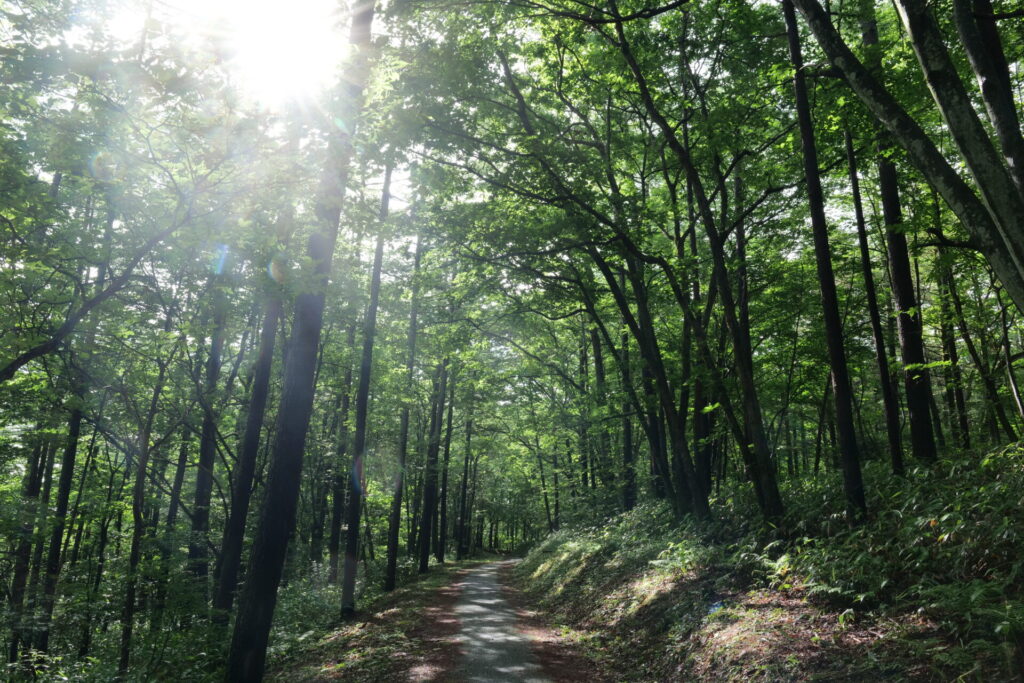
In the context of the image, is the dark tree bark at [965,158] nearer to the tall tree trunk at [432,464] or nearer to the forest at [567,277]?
the forest at [567,277]

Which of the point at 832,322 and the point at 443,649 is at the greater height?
the point at 832,322

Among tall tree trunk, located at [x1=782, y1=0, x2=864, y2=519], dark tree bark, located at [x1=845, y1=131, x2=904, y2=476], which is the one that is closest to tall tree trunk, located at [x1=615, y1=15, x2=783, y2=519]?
tall tree trunk, located at [x1=782, y1=0, x2=864, y2=519]

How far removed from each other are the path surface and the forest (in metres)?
0.23

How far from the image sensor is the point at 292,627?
514 inches

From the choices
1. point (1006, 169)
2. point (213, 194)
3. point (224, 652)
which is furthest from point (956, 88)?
point (224, 652)

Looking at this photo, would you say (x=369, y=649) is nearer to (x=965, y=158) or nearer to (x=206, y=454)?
(x=206, y=454)

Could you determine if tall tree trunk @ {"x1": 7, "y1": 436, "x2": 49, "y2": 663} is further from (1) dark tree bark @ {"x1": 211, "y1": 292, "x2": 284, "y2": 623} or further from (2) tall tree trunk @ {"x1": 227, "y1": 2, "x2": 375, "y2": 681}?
(2) tall tree trunk @ {"x1": 227, "y1": 2, "x2": 375, "y2": 681}

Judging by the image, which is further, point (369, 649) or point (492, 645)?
point (369, 649)

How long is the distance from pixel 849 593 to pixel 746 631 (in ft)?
4.03

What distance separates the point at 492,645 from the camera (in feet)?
30.5

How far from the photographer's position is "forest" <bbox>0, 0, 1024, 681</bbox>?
5773 millimetres

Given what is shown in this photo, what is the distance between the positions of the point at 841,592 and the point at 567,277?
9.14 metres

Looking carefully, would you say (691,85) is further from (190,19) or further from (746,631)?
(746,631)

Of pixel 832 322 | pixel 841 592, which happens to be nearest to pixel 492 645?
pixel 841 592
